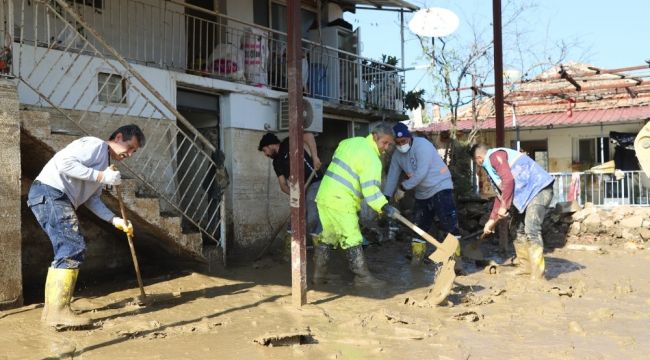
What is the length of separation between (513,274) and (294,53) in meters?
3.78

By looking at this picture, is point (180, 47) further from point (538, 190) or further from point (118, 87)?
point (538, 190)

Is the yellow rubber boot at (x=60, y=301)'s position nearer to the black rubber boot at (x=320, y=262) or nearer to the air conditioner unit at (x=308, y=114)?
the black rubber boot at (x=320, y=262)

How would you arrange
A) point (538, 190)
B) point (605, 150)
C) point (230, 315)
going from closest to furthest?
point (230, 315)
point (538, 190)
point (605, 150)

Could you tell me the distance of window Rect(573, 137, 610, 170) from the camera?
676 inches

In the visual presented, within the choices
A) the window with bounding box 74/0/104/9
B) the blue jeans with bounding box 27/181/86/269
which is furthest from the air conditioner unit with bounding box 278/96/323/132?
the blue jeans with bounding box 27/181/86/269

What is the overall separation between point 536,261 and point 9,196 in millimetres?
5262

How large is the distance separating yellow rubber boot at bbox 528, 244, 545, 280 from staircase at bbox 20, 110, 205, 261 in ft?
12.0

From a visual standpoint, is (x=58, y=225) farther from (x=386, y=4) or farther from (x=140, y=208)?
(x=386, y=4)

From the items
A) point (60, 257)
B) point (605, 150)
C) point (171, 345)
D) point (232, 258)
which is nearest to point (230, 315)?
point (171, 345)

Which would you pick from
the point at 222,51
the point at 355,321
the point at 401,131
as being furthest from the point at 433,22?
the point at 355,321

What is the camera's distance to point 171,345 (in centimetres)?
414

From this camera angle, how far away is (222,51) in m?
9.34

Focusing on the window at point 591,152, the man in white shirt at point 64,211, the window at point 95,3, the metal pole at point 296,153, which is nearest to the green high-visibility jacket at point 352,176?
the metal pole at point 296,153

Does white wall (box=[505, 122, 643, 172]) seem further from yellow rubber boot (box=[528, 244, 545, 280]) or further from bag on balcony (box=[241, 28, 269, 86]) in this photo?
yellow rubber boot (box=[528, 244, 545, 280])
